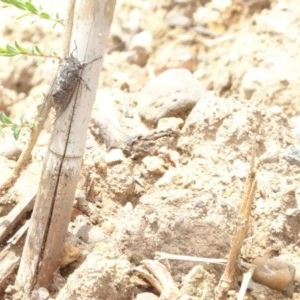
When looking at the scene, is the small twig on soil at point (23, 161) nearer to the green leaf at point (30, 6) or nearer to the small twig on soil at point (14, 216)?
the small twig on soil at point (14, 216)

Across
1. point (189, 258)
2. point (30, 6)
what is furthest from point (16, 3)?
point (189, 258)

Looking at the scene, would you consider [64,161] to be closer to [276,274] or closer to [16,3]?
[16,3]

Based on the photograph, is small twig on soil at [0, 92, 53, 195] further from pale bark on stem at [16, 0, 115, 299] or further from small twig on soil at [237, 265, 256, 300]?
small twig on soil at [237, 265, 256, 300]

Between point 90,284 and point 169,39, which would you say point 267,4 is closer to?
point 169,39

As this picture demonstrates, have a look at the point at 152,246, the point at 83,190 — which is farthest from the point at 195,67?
the point at 152,246

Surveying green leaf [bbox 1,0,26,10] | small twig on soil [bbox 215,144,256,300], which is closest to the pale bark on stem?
green leaf [bbox 1,0,26,10]

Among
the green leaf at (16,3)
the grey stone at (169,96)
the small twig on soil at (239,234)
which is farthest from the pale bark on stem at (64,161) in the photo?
the grey stone at (169,96)
